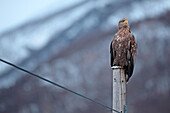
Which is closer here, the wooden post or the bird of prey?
the wooden post

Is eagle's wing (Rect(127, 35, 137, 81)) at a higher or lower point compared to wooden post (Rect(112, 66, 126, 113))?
higher

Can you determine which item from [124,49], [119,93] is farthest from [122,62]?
[119,93]

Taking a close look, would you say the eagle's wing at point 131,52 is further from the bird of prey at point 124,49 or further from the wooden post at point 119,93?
the wooden post at point 119,93

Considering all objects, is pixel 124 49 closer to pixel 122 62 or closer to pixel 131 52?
pixel 131 52

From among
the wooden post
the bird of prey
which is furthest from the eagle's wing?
the wooden post

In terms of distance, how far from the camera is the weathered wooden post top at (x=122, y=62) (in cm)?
240

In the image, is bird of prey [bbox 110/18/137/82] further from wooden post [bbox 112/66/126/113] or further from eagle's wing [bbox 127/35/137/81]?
wooden post [bbox 112/66/126/113]

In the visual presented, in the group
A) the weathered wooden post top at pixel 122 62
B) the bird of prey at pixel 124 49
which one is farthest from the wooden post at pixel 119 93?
the bird of prey at pixel 124 49

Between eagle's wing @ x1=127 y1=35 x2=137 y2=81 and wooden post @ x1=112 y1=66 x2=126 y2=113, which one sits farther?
eagle's wing @ x1=127 y1=35 x2=137 y2=81

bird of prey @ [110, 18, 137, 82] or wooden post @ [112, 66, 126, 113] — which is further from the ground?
bird of prey @ [110, 18, 137, 82]

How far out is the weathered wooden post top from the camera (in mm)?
2404

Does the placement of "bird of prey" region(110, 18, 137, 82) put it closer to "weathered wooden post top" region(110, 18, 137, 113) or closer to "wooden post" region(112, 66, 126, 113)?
"weathered wooden post top" region(110, 18, 137, 113)

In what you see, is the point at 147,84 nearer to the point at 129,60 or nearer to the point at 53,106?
the point at 53,106

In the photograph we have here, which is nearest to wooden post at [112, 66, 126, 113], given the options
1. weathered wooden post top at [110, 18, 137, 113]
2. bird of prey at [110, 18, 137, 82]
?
weathered wooden post top at [110, 18, 137, 113]
